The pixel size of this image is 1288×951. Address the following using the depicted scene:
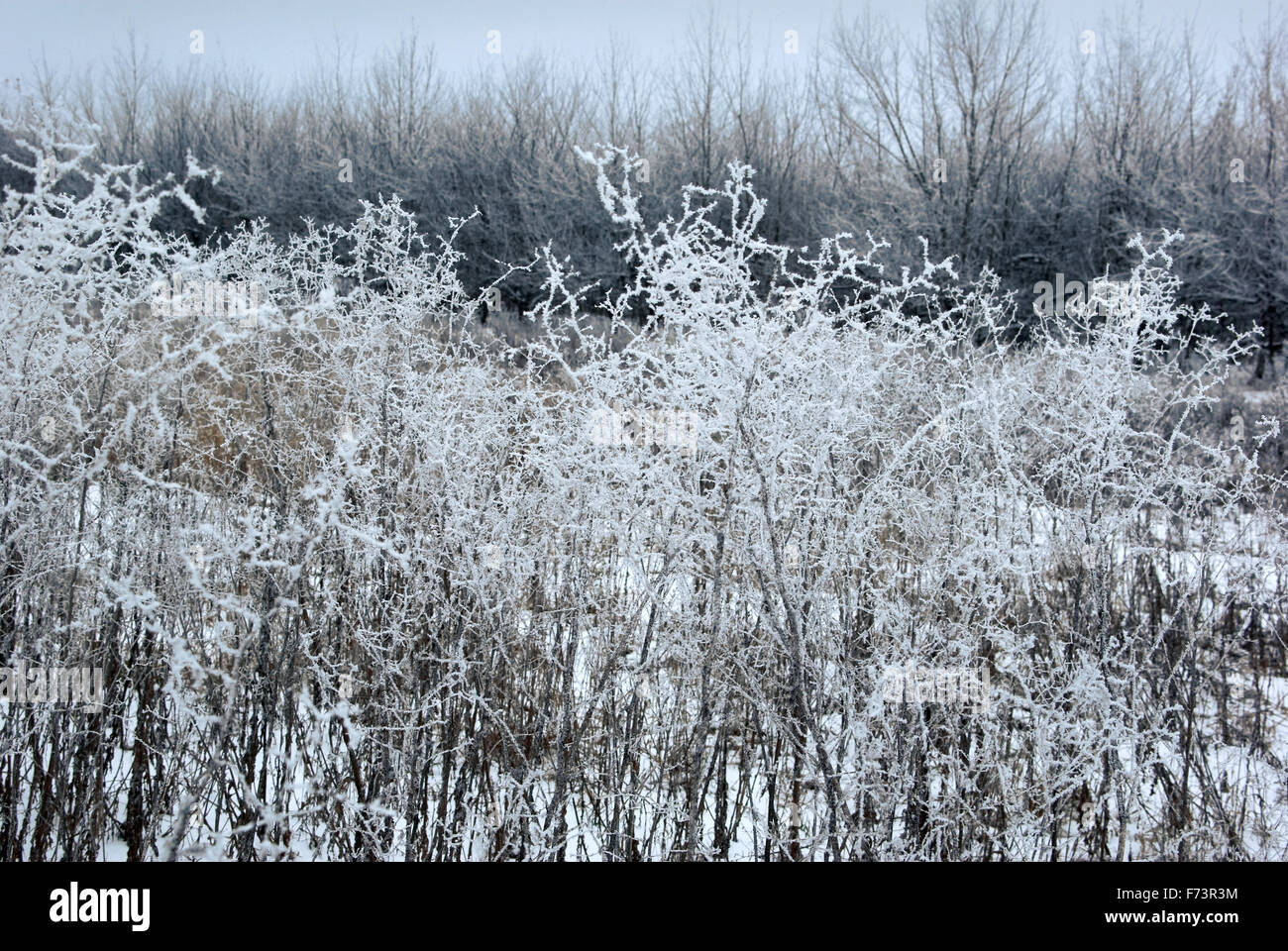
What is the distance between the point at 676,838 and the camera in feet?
10.1

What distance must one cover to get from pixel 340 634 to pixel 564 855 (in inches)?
49.4

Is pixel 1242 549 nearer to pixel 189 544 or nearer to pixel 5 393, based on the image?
pixel 189 544
